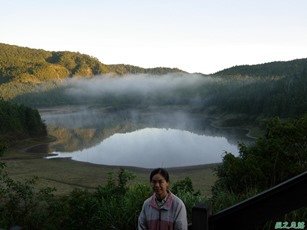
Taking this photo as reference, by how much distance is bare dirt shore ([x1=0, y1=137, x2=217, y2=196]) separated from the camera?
36.5m

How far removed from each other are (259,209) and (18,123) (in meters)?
77.4

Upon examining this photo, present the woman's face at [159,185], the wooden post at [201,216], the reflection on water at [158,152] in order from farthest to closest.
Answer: the reflection on water at [158,152], the woman's face at [159,185], the wooden post at [201,216]

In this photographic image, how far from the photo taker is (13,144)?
2677 inches

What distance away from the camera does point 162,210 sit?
3.40m

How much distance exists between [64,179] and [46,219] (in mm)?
30768

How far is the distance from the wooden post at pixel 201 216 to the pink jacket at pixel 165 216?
25.1 inches

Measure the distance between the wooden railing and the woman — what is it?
663mm

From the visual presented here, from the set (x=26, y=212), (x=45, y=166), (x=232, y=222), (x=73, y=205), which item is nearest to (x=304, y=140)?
(x=73, y=205)

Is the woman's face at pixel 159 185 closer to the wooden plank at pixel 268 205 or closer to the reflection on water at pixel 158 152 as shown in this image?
the wooden plank at pixel 268 205

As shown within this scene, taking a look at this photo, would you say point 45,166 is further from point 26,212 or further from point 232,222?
point 232,222

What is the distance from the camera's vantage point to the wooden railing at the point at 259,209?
2.31 metres

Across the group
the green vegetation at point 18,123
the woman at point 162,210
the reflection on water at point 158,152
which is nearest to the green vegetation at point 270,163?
the woman at point 162,210

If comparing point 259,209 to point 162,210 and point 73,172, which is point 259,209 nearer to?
point 162,210

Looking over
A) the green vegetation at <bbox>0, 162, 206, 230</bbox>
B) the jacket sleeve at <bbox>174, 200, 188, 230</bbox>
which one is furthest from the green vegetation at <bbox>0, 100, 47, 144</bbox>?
the jacket sleeve at <bbox>174, 200, 188, 230</bbox>
